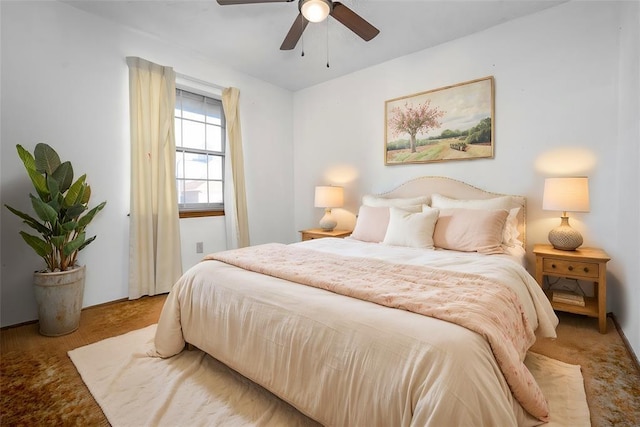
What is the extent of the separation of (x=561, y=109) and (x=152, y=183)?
3.76 m

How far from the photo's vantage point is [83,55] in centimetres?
252

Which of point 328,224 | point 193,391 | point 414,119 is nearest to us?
point 193,391

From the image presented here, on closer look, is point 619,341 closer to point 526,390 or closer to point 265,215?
point 526,390

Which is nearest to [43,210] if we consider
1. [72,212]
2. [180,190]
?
[72,212]

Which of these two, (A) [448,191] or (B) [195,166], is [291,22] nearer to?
(B) [195,166]

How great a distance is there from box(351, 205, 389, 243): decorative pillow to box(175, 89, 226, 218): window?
178 centimetres

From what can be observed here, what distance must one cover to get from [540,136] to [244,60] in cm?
313

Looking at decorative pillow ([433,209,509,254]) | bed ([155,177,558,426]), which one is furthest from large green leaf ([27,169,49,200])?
decorative pillow ([433,209,509,254])

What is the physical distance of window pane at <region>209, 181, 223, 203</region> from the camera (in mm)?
3596

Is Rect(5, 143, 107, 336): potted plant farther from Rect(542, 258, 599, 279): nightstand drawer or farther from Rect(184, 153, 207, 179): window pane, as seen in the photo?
Rect(542, 258, 599, 279): nightstand drawer

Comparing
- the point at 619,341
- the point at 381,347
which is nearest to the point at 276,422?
the point at 381,347

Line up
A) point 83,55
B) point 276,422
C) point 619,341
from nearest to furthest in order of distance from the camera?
point 276,422 → point 619,341 → point 83,55

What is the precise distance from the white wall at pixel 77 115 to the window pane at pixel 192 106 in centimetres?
24

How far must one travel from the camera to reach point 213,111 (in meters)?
3.61
